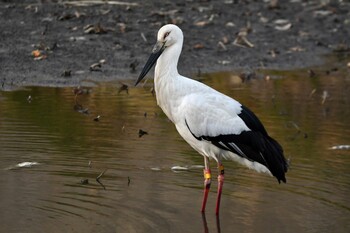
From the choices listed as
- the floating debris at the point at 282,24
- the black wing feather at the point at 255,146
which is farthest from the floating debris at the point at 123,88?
the floating debris at the point at 282,24

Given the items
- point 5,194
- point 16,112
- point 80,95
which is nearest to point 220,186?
point 5,194

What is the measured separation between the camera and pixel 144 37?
15961mm

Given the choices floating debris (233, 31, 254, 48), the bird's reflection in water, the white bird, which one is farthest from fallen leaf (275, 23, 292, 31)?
the bird's reflection in water

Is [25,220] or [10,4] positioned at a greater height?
[25,220]

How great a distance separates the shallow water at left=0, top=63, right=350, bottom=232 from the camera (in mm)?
7617

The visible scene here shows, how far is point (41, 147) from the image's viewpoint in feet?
32.0

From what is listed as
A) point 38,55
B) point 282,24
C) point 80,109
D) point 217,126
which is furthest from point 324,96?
point 282,24

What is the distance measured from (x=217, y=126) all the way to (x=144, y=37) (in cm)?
782

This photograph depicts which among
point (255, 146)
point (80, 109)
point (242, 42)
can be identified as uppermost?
point (255, 146)

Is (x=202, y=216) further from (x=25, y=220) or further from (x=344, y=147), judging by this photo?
(x=344, y=147)

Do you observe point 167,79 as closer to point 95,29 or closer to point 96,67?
point 96,67

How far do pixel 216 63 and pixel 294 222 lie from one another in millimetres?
7936

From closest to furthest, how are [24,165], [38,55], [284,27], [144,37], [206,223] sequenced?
[206,223]
[24,165]
[38,55]
[144,37]
[284,27]

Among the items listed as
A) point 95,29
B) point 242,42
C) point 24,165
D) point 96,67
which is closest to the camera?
point 24,165
